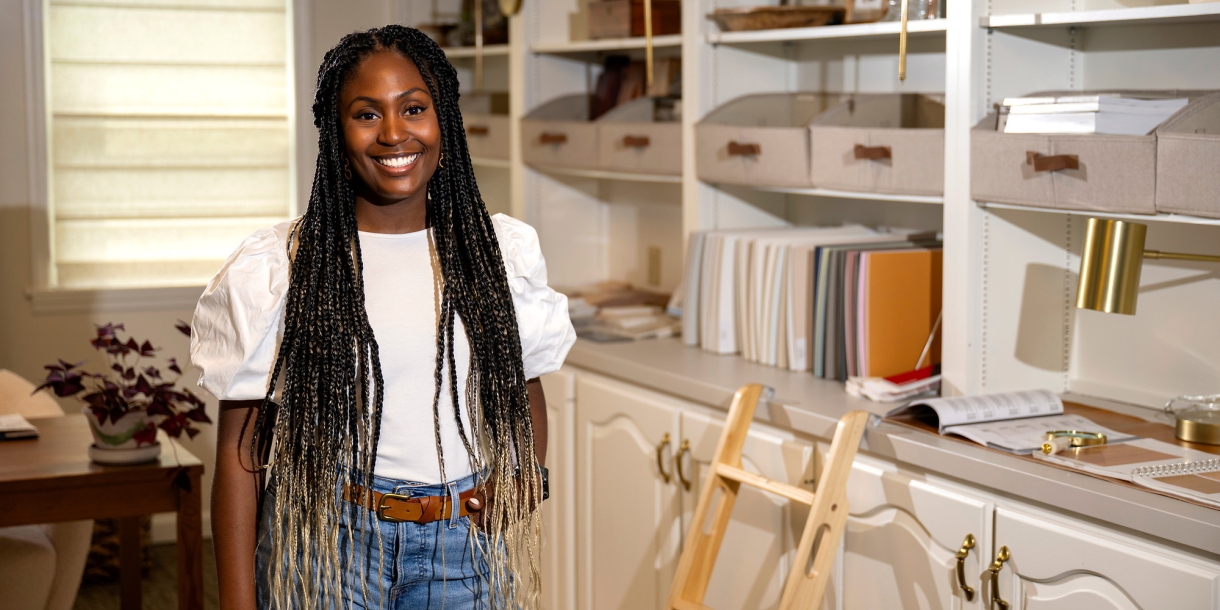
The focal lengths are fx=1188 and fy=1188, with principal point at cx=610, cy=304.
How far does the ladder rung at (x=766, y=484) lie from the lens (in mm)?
1991

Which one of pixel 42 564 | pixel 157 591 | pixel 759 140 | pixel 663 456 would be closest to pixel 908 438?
pixel 663 456

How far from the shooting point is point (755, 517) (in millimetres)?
2258

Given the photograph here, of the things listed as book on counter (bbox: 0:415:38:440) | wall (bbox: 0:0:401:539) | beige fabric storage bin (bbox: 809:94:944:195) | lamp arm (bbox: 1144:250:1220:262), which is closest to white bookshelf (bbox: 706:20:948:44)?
beige fabric storage bin (bbox: 809:94:944:195)

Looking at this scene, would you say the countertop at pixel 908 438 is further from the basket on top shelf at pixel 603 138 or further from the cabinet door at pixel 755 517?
the basket on top shelf at pixel 603 138

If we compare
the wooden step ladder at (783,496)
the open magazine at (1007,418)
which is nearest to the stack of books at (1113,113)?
the open magazine at (1007,418)

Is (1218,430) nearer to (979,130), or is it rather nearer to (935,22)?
(979,130)

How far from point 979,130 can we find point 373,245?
1083 mm

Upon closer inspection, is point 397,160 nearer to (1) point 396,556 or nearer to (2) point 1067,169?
(1) point 396,556

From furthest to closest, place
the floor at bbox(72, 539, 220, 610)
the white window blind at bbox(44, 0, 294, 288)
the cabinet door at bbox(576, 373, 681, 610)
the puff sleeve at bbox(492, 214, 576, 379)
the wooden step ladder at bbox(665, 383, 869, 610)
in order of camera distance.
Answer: the white window blind at bbox(44, 0, 294, 288), the floor at bbox(72, 539, 220, 610), the cabinet door at bbox(576, 373, 681, 610), the wooden step ladder at bbox(665, 383, 869, 610), the puff sleeve at bbox(492, 214, 576, 379)

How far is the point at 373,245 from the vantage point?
1.42m

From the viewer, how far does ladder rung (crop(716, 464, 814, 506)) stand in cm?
199

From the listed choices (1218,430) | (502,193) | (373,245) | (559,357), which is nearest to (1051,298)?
(1218,430)

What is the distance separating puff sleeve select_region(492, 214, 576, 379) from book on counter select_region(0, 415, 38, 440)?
4.67 ft

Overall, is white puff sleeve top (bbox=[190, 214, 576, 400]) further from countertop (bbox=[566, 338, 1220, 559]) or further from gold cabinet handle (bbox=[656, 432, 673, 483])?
gold cabinet handle (bbox=[656, 432, 673, 483])
